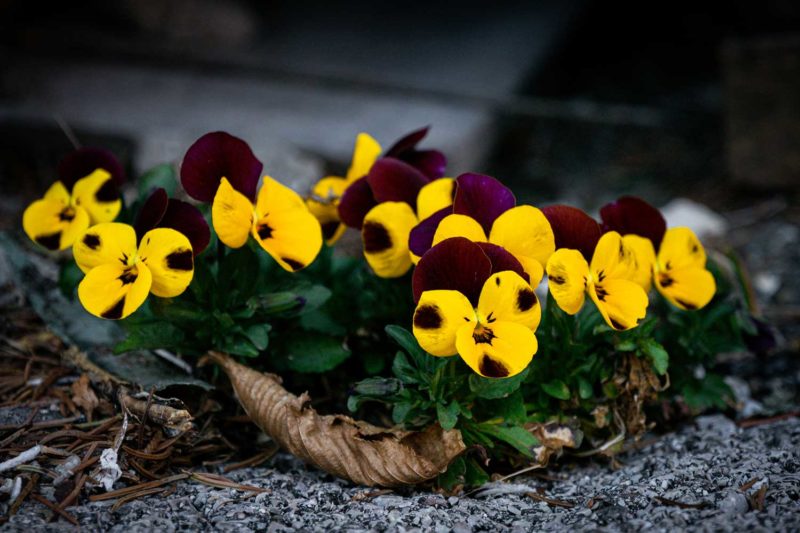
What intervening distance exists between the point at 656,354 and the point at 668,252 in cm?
29

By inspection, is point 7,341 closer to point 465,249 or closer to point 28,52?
point 465,249

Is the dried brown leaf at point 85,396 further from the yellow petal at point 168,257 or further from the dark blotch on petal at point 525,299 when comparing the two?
the dark blotch on petal at point 525,299

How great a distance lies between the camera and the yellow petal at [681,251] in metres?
1.96

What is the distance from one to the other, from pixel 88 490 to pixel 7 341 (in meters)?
0.85

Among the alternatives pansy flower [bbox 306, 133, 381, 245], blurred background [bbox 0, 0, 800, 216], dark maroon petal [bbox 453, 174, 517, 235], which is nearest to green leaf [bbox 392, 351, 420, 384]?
dark maroon petal [bbox 453, 174, 517, 235]

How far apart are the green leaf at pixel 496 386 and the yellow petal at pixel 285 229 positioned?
0.46 meters

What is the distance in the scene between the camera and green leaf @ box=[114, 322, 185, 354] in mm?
1898

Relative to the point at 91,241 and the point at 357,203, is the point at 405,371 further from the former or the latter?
the point at 91,241

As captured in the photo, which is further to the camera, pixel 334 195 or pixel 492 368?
pixel 334 195

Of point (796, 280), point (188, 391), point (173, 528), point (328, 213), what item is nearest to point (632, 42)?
point (796, 280)

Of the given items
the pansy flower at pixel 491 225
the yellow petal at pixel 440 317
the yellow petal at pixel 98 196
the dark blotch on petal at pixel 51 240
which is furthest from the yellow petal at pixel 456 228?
the dark blotch on petal at pixel 51 240

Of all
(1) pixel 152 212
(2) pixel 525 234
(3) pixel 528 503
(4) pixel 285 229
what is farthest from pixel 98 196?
(3) pixel 528 503

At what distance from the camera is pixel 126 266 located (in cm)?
170

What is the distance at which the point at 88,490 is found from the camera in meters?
1.67
